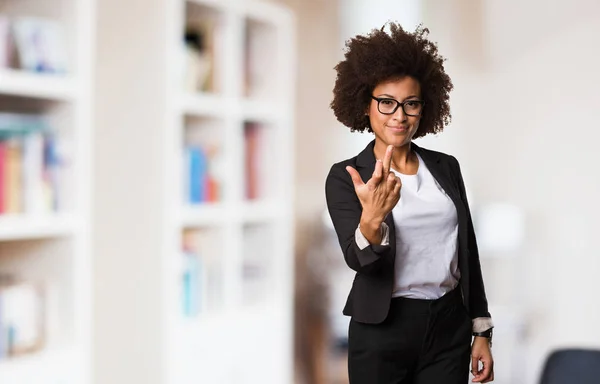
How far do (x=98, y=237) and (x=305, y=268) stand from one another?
1738 mm

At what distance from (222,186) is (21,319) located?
906 mm

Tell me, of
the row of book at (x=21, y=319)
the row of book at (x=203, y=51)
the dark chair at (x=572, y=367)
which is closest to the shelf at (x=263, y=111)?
the row of book at (x=203, y=51)

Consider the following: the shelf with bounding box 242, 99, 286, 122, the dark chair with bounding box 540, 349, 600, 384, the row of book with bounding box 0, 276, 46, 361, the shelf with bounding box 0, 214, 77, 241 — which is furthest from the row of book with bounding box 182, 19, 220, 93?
the dark chair with bounding box 540, 349, 600, 384

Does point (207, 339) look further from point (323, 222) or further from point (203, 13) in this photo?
point (323, 222)

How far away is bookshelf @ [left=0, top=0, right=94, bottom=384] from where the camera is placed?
6.45ft

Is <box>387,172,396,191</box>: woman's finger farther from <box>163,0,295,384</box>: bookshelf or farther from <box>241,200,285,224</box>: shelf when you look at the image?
<box>241,200,285,224</box>: shelf

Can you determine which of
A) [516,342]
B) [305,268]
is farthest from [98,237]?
[516,342]

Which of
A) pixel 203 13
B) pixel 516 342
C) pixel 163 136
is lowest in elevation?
pixel 516 342

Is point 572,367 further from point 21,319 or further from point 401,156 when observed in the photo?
point 21,319

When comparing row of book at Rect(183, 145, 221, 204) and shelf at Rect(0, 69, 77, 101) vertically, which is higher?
shelf at Rect(0, 69, 77, 101)

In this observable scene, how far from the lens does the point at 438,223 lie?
28 cm

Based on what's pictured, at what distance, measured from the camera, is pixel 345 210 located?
29cm

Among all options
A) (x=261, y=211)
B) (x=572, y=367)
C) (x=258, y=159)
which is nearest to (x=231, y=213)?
(x=261, y=211)

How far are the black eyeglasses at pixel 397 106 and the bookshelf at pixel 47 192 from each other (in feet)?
5.89
